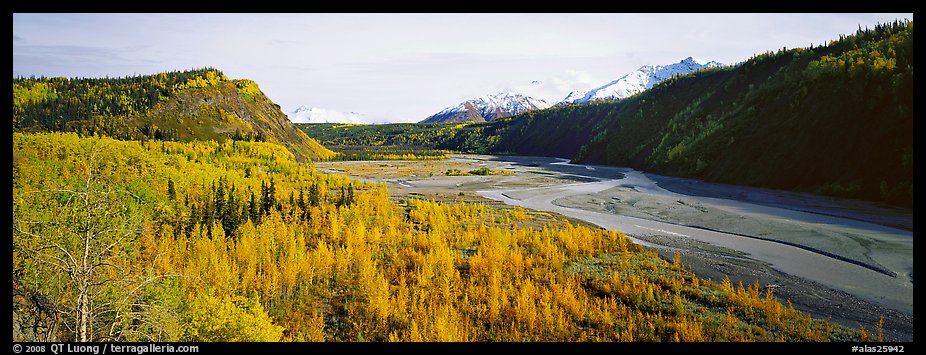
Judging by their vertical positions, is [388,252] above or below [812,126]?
below

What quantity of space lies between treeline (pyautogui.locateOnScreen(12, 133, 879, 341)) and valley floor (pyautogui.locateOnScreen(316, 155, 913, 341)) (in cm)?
164

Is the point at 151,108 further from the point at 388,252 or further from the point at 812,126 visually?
the point at 812,126

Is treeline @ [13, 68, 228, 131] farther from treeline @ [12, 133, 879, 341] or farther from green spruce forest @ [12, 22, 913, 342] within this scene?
treeline @ [12, 133, 879, 341]

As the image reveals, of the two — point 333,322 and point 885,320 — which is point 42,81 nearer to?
point 333,322

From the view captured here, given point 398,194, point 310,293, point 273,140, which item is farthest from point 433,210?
point 273,140

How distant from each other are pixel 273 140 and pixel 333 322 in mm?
75641

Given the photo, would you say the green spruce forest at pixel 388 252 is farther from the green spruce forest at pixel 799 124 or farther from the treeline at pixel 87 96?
the treeline at pixel 87 96

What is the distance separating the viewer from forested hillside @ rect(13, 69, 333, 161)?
192ft

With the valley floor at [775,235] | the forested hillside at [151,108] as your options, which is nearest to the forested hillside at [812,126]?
the valley floor at [775,235]

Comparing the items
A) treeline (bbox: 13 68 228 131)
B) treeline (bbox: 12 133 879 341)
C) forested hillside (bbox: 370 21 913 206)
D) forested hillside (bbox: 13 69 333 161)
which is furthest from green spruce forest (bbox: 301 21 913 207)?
treeline (bbox: 13 68 228 131)

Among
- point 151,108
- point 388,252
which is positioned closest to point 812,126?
point 388,252

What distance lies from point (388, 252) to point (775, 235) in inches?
763

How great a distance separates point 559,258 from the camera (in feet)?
52.7

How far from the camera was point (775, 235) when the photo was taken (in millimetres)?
20594
